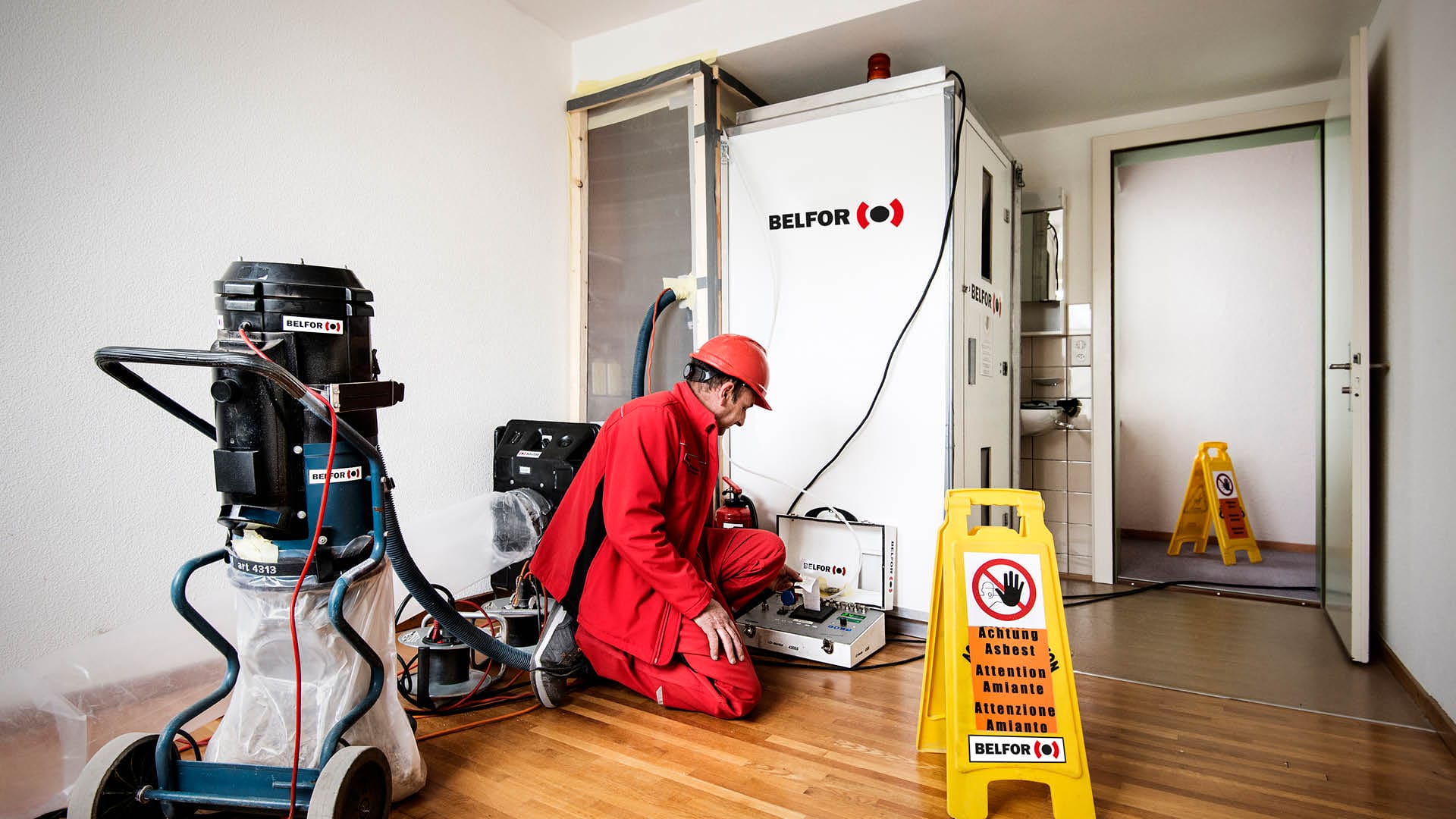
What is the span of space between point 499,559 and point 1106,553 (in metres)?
2.89

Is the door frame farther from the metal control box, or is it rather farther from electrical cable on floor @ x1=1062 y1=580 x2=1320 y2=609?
the metal control box

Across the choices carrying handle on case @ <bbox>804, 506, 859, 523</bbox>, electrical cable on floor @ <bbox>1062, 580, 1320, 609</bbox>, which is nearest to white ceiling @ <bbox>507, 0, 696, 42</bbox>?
carrying handle on case @ <bbox>804, 506, 859, 523</bbox>

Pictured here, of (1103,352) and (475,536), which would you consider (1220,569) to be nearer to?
(1103,352)

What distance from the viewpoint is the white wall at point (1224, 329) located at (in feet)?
15.4

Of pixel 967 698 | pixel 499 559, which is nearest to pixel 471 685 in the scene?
pixel 499 559

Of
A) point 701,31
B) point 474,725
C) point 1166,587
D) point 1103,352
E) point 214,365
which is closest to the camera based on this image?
point 214,365

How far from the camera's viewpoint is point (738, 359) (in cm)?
230

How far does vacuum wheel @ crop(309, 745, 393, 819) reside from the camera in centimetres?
135

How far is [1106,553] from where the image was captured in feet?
12.5

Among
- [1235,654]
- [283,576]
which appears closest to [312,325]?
[283,576]

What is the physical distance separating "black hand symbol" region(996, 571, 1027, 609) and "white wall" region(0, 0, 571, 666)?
2145 mm

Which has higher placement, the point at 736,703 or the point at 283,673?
the point at 283,673

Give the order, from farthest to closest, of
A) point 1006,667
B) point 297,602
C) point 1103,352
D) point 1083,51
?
point 1103,352 → point 1083,51 → point 1006,667 → point 297,602

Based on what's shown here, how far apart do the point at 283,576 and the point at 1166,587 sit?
3734 millimetres
